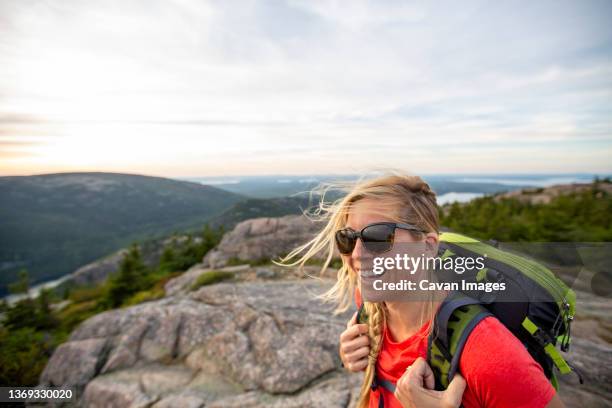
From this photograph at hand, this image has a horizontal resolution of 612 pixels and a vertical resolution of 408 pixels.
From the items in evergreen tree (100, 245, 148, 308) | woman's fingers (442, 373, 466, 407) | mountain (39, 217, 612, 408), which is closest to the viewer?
woman's fingers (442, 373, 466, 407)

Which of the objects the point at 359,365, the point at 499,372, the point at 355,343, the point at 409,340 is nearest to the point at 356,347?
the point at 355,343

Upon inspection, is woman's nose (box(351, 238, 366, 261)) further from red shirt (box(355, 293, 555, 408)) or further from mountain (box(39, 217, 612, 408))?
mountain (box(39, 217, 612, 408))

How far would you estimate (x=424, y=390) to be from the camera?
177cm

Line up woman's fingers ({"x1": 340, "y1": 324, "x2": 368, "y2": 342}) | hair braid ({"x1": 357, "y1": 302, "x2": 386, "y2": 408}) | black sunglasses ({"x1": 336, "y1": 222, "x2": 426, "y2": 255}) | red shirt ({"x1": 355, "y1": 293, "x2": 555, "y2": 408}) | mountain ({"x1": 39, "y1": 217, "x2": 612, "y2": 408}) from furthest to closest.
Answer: mountain ({"x1": 39, "y1": 217, "x2": 612, "y2": 408}) → woman's fingers ({"x1": 340, "y1": 324, "x2": 368, "y2": 342}) → hair braid ({"x1": 357, "y1": 302, "x2": 386, "y2": 408}) → black sunglasses ({"x1": 336, "y1": 222, "x2": 426, "y2": 255}) → red shirt ({"x1": 355, "y1": 293, "x2": 555, "y2": 408})

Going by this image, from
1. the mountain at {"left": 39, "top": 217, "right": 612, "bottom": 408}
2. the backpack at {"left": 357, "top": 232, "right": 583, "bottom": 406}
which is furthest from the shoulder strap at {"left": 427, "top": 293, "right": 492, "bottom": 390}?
the mountain at {"left": 39, "top": 217, "right": 612, "bottom": 408}

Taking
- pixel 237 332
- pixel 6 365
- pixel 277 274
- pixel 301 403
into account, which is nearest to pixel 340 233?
pixel 301 403

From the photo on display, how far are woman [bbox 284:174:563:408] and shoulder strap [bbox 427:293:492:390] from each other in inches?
1.5

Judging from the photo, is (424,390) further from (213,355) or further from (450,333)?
(213,355)

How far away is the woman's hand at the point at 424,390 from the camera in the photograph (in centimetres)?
166

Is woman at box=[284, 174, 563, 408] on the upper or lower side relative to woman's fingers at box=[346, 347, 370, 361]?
upper

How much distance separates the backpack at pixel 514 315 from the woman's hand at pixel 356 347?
0.72 m

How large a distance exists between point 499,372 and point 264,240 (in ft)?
65.8

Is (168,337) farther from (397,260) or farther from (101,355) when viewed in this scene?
(397,260)

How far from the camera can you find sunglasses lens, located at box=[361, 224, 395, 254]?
222cm
